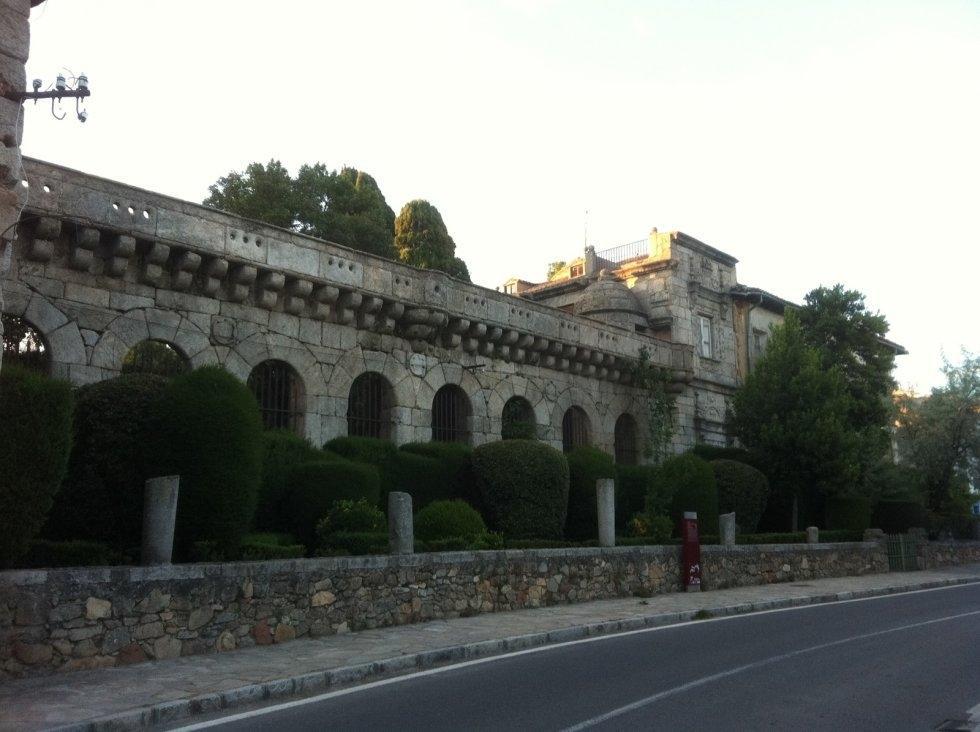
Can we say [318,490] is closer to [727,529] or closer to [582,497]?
[582,497]

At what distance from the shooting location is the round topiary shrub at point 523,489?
17484mm

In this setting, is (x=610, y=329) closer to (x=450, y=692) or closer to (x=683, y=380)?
(x=683, y=380)

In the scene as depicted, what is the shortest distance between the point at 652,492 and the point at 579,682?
12779mm

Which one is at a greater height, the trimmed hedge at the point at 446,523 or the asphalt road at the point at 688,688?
the trimmed hedge at the point at 446,523

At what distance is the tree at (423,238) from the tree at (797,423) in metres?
12.5

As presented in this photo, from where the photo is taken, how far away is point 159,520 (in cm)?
974

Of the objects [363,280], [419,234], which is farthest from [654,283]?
[363,280]

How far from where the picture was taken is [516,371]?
23.0m

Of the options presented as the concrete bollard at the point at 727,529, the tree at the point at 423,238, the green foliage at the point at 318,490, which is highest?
the tree at the point at 423,238

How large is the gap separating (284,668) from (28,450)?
330cm

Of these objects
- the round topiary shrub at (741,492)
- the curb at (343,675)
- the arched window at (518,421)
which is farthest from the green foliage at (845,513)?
the curb at (343,675)

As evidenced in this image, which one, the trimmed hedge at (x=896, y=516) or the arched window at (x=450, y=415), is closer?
the arched window at (x=450, y=415)

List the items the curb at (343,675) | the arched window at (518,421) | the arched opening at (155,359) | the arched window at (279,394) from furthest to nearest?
the arched window at (518,421) < the arched window at (279,394) < the arched opening at (155,359) < the curb at (343,675)

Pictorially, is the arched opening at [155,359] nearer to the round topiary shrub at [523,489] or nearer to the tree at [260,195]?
the round topiary shrub at [523,489]
